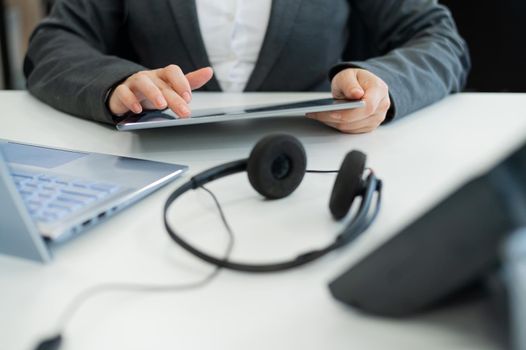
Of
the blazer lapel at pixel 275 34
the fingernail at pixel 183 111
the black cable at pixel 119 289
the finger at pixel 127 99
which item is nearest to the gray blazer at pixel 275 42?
the blazer lapel at pixel 275 34

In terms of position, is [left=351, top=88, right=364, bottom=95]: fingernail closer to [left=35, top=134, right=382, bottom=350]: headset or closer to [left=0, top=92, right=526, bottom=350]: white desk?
[left=0, top=92, right=526, bottom=350]: white desk

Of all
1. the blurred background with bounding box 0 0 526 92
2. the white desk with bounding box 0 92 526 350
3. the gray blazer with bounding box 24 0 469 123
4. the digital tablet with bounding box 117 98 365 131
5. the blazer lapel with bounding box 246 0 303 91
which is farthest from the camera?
the blurred background with bounding box 0 0 526 92

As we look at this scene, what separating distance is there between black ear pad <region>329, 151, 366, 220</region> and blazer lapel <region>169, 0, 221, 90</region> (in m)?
0.56

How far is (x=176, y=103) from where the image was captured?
58cm

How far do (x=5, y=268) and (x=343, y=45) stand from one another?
0.85m

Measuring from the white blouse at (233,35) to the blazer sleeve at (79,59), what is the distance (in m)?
0.18

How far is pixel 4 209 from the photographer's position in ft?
1.12

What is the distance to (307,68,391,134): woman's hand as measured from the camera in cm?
62

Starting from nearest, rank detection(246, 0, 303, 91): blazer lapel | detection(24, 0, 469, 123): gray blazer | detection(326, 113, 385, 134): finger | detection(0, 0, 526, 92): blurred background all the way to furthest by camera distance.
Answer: detection(326, 113, 385, 134): finger, detection(24, 0, 469, 123): gray blazer, detection(246, 0, 303, 91): blazer lapel, detection(0, 0, 526, 92): blurred background

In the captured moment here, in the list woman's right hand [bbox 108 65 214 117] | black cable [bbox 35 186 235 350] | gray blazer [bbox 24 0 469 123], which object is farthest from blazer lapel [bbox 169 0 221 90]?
black cable [bbox 35 186 235 350]

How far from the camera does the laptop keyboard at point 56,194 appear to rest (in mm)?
388

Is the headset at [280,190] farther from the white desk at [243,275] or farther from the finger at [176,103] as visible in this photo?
the finger at [176,103]

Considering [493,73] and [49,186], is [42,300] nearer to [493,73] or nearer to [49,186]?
[49,186]

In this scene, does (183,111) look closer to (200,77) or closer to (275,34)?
(200,77)
